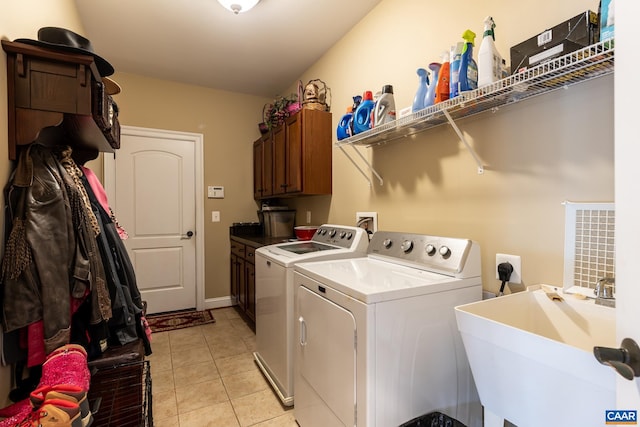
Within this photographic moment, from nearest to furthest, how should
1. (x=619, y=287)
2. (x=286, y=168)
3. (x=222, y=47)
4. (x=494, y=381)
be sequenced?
(x=619, y=287), (x=494, y=381), (x=222, y=47), (x=286, y=168)

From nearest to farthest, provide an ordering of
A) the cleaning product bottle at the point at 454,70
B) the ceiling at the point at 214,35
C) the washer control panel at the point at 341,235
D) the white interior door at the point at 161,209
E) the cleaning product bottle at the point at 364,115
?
the cleaning product bottle at the point at 454,70, the cleaning product bottle at the point at 364,115, the washer control panel at the point at 341,235, the ceiling at the point at 214,35, the white interior door at the point at 161,209

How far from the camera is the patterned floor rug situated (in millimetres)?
3071

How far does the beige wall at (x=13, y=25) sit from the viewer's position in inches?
41.6

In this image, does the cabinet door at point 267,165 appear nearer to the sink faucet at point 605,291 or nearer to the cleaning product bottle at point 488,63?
the cleaning product bottle at point 488,63

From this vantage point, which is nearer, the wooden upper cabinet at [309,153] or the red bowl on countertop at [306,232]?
the wooden upper cabinet at [309,153]

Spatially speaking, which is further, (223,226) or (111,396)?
(223,226)

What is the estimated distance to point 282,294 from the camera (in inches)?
70.9

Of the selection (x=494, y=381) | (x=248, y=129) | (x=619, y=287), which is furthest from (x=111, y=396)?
(x=248, y=129)

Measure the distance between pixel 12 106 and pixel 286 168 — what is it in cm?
199

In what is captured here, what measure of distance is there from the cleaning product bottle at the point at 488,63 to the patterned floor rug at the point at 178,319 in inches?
127

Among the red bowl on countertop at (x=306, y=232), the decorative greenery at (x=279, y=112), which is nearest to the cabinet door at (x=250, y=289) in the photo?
the red bowl on countertop at (x=306, y=232)

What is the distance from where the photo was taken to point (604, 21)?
34.9 inches

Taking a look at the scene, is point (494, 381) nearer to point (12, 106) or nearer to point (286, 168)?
point (12, 106)

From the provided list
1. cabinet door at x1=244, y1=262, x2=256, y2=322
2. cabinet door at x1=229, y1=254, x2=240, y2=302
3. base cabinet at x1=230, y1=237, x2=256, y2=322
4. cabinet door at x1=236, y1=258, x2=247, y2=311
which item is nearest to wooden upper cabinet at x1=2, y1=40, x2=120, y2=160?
base cabinet at x1=230, y1=237, x2=256, y2=322
